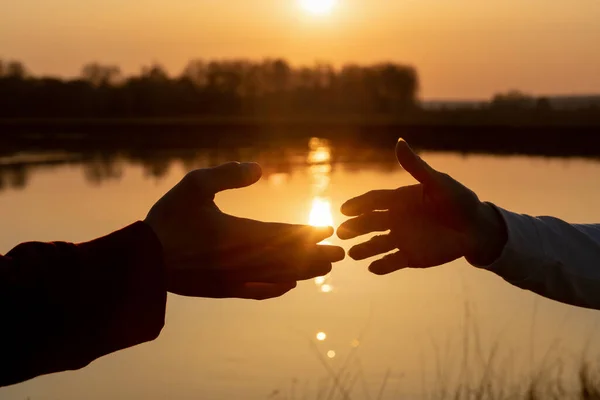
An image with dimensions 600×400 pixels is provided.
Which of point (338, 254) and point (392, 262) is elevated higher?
point (338, 254)

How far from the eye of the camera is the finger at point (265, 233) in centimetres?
201

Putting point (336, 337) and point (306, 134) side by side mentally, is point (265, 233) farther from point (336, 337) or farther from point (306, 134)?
point (306, 134)

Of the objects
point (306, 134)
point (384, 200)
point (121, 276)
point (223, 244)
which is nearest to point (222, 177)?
point (223, 244)

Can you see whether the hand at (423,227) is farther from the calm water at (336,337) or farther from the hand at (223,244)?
the calm water at (336,337)

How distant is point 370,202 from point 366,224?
0.11 meters

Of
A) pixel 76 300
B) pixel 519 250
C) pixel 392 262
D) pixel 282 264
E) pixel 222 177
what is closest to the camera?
pixel 76 300

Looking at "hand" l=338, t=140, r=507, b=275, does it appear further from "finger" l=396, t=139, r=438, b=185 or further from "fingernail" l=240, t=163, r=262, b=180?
"fingernail" l=240, t=163, r=262, b=180

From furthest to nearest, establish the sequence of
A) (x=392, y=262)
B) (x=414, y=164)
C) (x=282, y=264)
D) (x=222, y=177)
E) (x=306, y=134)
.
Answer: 1. (x=306, y=134)
2. (x=392, y=262)
3. (x=414, y=164)
4. (x=282, y=264)
5. (x=222, y=177)

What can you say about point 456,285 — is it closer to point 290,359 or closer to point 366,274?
point 366,274

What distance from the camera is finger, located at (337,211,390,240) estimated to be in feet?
8.33

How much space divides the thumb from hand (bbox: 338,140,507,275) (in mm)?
562

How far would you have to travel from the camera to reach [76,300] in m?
1.57

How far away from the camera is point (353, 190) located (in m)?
24.0

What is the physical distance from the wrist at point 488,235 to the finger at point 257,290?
60 cm
